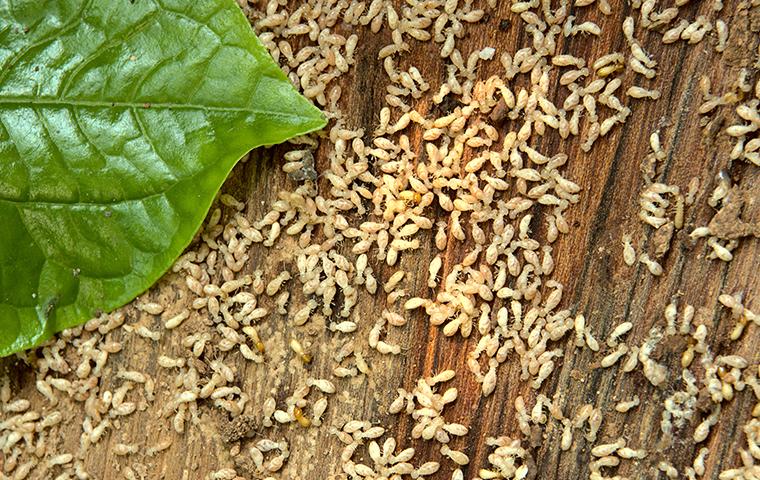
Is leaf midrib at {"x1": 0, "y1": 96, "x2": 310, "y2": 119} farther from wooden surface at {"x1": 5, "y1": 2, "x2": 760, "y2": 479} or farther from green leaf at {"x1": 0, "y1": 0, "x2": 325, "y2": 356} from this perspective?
wooden surface at {"x1": 5, "y1": 2, "x2": 760, "y2": 479}

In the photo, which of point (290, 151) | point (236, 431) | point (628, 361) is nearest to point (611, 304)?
point (628, 361)

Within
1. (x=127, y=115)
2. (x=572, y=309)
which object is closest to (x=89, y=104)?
(x=127, y=115)

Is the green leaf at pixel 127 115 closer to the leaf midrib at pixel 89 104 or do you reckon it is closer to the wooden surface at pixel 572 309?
the leaf midrib at pixel 89 104

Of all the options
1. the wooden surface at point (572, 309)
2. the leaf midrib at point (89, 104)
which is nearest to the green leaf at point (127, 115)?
the leaf midrib at point (89, 104)

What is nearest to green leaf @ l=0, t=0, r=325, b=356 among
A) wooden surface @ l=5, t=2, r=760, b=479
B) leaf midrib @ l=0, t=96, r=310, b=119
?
leaf midrib @ l=0, t=96, r=310, b=119
